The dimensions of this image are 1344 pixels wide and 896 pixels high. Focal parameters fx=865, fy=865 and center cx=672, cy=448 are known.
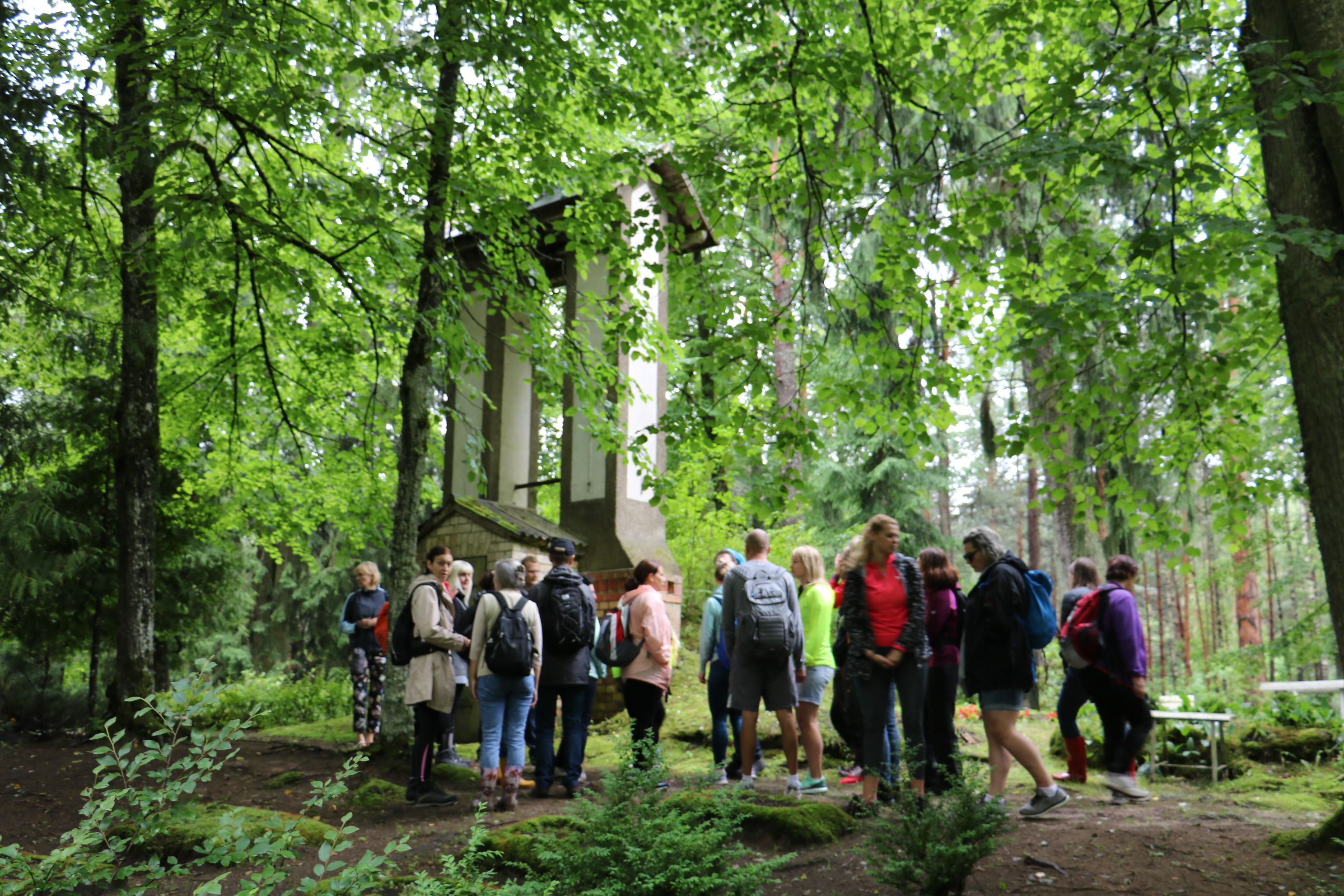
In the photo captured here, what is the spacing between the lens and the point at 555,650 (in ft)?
22.0

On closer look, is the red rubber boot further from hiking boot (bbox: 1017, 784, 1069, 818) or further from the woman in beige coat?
the woman in beige coat

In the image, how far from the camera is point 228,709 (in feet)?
41.9

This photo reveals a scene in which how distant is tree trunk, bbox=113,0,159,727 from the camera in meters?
8.88

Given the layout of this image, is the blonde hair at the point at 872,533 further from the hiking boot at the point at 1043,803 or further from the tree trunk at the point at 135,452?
the tree trunk at the point at 135,452

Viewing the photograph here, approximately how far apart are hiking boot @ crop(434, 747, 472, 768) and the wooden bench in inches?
246

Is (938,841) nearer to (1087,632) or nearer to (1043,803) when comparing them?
(1043,803)

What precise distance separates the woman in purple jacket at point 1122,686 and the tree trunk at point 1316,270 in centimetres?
189

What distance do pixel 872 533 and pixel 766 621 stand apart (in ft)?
3.44

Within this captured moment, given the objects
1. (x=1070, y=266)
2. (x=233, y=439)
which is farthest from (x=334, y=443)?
(x=1070, y=266)

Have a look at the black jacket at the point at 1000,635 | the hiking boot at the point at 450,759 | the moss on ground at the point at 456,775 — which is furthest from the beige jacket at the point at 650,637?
the black jacket at the point at 1000,635

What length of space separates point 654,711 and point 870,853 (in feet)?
9.91

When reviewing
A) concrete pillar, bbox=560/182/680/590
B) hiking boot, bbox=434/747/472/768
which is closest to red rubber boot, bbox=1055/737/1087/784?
concrete pillar, bbox=560/182/680/590

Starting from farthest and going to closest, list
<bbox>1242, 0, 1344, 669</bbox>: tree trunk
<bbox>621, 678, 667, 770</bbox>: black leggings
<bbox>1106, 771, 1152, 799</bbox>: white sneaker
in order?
<bbox>621, 678, 667, 770</bbox>: black leggings → <bbox>1106, 771, 1152, 799</bbox>: white sneaker → <bbox>1242, 0, 1344, 669</bbox>: tree trunk

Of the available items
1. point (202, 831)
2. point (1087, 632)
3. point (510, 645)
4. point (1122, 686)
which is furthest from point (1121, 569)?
point (202, 831)
